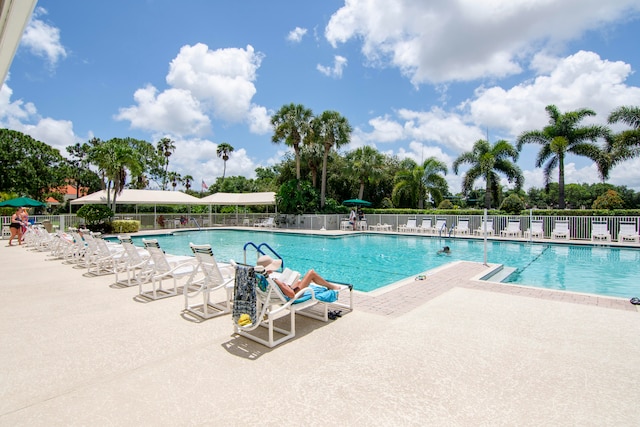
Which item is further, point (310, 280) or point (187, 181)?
point (187, 181)

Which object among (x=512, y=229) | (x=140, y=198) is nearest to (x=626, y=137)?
(x=512, y=229)

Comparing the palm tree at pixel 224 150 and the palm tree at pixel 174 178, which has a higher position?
the palm tree at pixel 224 150

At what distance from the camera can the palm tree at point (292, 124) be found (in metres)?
24.3

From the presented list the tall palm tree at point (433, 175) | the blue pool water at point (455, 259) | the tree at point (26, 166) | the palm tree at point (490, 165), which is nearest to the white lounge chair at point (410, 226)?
the blue pool water at point (455, 259)

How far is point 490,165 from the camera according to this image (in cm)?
2331

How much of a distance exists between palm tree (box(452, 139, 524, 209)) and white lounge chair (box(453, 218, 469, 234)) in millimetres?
5252

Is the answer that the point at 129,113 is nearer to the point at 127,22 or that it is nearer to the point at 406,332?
the point at 127,22

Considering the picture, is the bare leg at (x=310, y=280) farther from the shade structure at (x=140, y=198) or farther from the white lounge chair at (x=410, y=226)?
the shade structure at (x=140, y=198)

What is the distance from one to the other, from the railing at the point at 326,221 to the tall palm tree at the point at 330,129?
3.04 meters

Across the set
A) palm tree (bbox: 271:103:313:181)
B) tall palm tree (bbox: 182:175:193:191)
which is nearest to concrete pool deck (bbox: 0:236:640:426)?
palm tree (bbox: 271:103:313:181)

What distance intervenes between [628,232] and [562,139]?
803 cm

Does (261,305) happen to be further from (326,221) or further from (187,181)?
(187,181)

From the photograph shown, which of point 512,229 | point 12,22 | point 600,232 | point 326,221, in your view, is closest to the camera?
point 12,22

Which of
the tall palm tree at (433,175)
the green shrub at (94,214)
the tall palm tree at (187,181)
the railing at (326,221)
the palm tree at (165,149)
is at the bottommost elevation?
the railing at (326,221)
